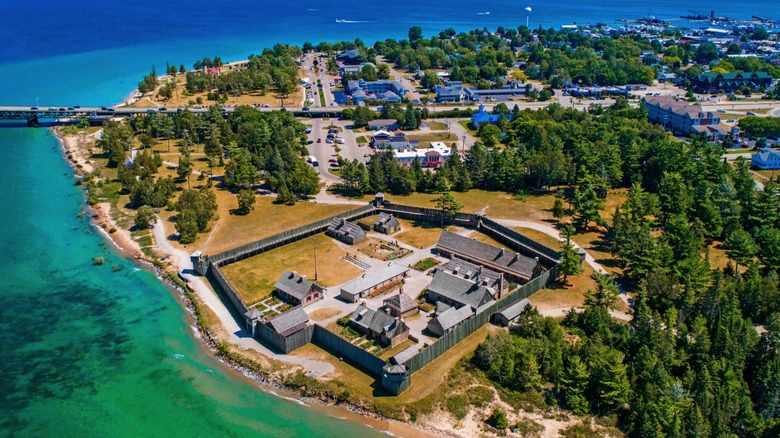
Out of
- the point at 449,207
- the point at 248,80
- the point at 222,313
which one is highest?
the point at 248,80

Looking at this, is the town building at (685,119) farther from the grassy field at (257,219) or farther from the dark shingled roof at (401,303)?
the dark shingled roof at (401,303)

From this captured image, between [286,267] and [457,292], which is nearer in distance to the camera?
[457,292]

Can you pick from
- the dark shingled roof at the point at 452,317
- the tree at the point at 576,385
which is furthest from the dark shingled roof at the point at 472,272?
the tree at the point at 576,385

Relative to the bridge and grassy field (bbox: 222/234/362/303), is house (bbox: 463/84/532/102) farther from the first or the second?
grassy field (bbox: 222/234/362/303)

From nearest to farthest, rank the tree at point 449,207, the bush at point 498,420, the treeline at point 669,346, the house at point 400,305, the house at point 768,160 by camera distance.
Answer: the treeline at point 669,346 → the bush at point 498,420 → the house at point 400,305 → the tree at point 449,207 → the house at point 768,160

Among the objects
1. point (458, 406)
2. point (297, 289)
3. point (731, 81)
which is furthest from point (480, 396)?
point (731, 81)

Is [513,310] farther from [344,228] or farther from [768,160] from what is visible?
[768,160]

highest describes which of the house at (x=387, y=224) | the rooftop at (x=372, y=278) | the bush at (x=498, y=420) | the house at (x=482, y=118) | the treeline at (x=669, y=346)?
the house at (x=482, y=118)
